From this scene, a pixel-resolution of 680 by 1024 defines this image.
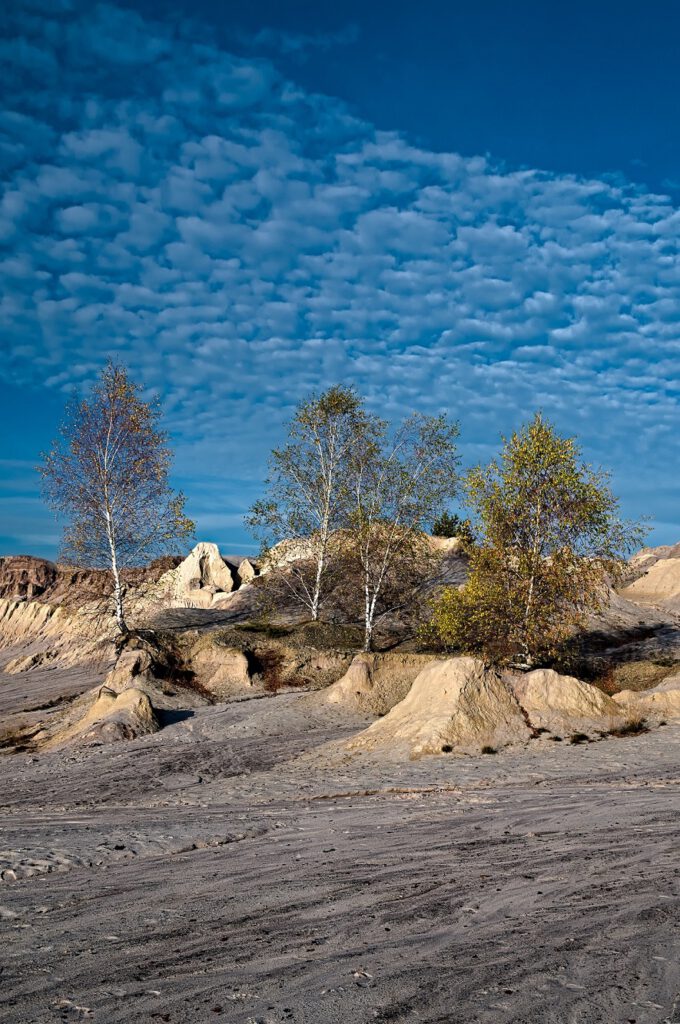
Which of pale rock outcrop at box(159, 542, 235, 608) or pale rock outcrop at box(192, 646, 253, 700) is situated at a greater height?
pale rock outcrop at box(159, 542, 235, 608)

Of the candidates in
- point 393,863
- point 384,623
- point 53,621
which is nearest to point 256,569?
point 53,621

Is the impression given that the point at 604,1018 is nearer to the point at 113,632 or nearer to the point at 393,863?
the point at 393,863

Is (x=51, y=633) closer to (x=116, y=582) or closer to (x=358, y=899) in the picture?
(x=116, y=582)

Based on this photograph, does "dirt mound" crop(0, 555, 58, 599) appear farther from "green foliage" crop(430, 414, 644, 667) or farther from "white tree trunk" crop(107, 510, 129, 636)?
"green foliage" crop(430, 414, 644, 667)

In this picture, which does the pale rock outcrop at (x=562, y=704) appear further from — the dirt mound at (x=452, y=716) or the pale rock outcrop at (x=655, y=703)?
the pale rock outcrop at (x=655, y=703)

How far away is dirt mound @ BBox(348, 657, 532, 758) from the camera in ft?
64.3

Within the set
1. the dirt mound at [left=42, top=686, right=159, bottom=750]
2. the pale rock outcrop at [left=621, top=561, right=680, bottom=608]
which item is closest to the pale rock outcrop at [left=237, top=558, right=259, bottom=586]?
the pale rock outcrop at [left=621, top=561, right=680, bottom=608]

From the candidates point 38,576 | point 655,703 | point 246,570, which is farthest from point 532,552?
point 38,576

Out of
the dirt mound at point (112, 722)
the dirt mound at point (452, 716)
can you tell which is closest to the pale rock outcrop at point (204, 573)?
the dirt mound at point (112, 722)

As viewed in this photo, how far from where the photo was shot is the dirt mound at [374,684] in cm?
2733

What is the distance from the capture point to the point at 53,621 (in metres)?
54.8

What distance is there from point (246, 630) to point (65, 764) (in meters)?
15.3

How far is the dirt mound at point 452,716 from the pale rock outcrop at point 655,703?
4.04 m

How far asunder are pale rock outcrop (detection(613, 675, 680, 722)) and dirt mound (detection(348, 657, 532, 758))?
4037 mm
